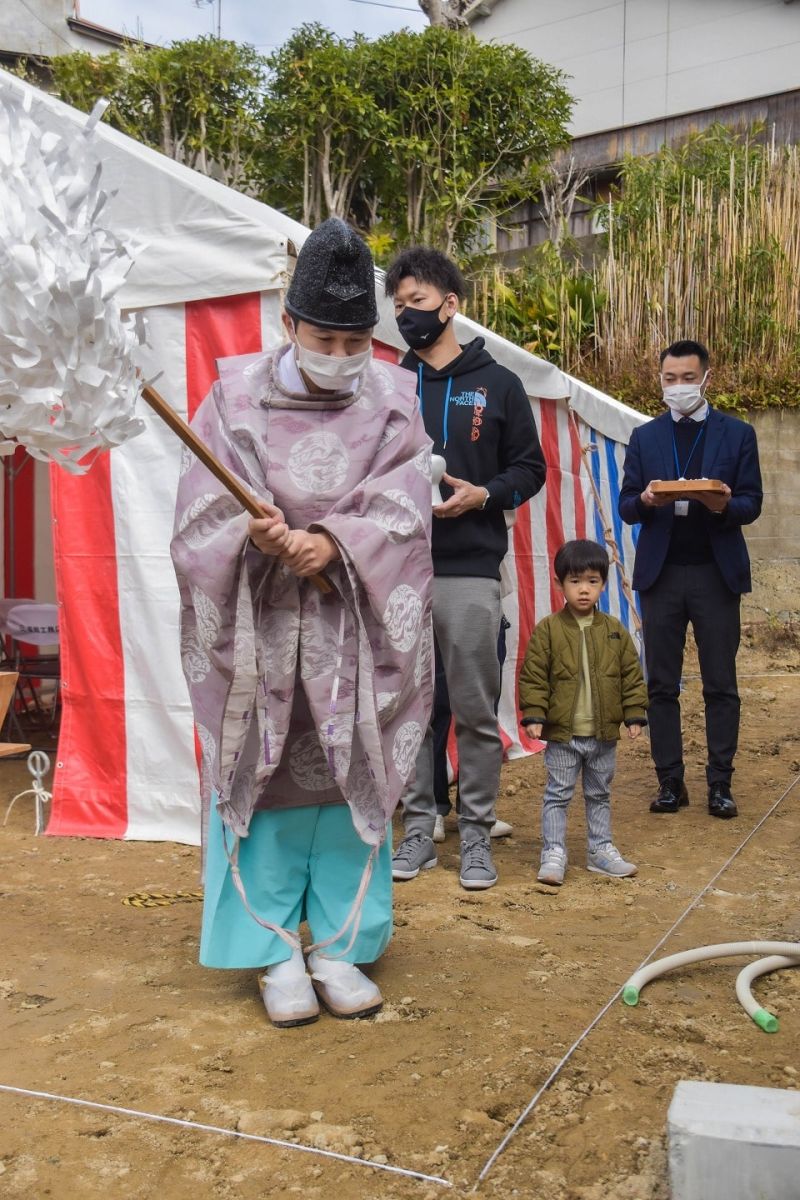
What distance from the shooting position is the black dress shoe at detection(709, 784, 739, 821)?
14.5ft

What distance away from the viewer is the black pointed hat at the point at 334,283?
7.94 feet

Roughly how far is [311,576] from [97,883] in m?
1.73

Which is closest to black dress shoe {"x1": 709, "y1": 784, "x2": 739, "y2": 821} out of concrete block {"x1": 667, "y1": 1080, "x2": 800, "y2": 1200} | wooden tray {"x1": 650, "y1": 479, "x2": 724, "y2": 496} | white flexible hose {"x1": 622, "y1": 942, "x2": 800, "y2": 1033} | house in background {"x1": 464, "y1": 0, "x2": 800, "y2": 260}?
wooden tray {"x1": 650, "y1": 479, "x2": 724, "y2": 496}

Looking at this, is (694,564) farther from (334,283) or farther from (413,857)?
(334,283)

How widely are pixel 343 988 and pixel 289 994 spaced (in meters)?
0.12

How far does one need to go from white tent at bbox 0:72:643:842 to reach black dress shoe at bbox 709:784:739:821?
1.96 metres

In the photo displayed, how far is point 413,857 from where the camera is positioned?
360cm

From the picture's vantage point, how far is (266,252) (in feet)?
12.7

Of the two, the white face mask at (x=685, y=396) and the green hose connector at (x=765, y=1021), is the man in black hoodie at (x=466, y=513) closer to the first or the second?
the white face mask at (x=685, y=396)

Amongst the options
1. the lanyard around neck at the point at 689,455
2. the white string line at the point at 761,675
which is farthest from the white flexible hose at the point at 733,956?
the white string line at the point at 761,675

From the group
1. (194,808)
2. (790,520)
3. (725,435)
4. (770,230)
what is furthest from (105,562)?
(770,230)

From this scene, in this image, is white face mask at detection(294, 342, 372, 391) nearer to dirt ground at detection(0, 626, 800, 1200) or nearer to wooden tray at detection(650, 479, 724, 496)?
dirt ground at detection(0, 626, 800, 1200)

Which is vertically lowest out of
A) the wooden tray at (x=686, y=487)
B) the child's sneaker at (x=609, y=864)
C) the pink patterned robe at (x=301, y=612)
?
the child's sneaker at (x=609, y=864)

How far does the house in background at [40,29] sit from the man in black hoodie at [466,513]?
49.9ft
